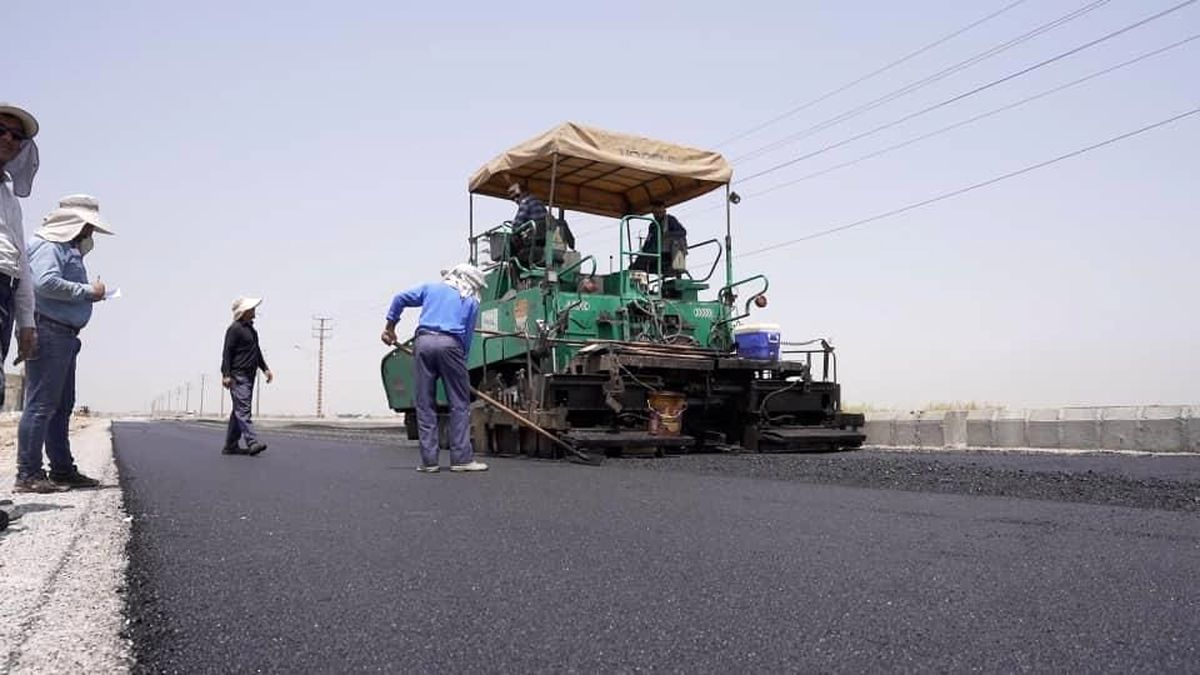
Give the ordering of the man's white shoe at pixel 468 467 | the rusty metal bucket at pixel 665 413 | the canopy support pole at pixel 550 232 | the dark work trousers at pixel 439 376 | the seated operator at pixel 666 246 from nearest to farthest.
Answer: the man's white shoe at pixel 468 467
the dark work trousers at pixel 439 376
the rusty metal bucket at pixel 665 413
the canopy support pole at pixel 550 232
the seated operator at pixel 666 246

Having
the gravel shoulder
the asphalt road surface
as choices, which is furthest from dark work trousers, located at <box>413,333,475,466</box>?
the gravel shoulder

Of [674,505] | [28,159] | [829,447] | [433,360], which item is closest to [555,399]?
[433,360]

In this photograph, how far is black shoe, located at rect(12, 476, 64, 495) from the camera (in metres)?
5.32

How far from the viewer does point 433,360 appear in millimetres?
7789

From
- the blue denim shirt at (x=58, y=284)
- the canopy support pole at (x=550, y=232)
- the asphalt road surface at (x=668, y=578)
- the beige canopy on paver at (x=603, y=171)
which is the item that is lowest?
the asphalt road surface at (x=668, y=578)

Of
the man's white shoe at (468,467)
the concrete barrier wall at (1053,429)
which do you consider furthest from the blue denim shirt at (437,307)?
the concrete barrier wall at (1053,429)

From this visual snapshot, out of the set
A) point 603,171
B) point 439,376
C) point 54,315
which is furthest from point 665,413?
point 54,315

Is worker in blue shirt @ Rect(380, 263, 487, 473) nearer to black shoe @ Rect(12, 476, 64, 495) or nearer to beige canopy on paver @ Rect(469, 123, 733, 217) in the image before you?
beige canopy on paver @ Rect(469, 123, 733, 217)

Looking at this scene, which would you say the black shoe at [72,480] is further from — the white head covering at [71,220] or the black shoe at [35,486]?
the white head covering at [71,220]

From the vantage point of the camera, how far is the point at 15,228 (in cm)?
444

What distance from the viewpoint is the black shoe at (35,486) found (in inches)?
209

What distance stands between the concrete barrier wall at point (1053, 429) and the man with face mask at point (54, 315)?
10109 mm

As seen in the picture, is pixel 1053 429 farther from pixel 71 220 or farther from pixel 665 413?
pixel 71 220

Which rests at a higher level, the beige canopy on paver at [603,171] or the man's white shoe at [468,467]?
the beige canopy on paver at [603,171]
